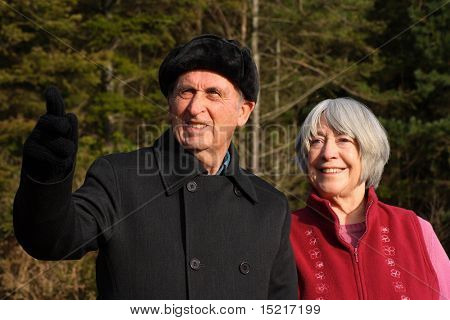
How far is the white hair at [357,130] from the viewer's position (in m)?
3.59

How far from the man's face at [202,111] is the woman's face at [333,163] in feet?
1.98

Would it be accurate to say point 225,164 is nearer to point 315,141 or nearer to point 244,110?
point 244,110

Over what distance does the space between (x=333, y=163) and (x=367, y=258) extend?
0.47 metres

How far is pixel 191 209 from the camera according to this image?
115 inches

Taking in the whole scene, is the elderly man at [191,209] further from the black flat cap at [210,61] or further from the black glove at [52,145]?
the black glove at [52,145]

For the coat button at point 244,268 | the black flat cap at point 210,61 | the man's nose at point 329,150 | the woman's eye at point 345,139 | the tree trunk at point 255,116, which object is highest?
the tree trunk at point 255,116

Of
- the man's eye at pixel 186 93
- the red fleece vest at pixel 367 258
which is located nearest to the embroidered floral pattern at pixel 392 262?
the red fleece vest at pixel 367 258

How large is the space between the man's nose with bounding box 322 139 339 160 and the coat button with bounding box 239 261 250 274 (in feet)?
2.71

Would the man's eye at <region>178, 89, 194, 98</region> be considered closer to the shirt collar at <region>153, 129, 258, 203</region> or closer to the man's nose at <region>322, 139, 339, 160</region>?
the shirt collar at <region>153, 129, 258, 203</region>

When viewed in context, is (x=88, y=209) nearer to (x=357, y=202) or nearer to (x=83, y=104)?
(x=357, y=202)

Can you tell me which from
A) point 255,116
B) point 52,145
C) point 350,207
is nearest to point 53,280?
point 350,207

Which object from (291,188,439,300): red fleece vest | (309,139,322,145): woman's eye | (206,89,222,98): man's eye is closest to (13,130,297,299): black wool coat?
(206,89,222,98): man's eye

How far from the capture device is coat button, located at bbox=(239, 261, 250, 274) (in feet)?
9.64

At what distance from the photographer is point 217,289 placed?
9.51 ft
